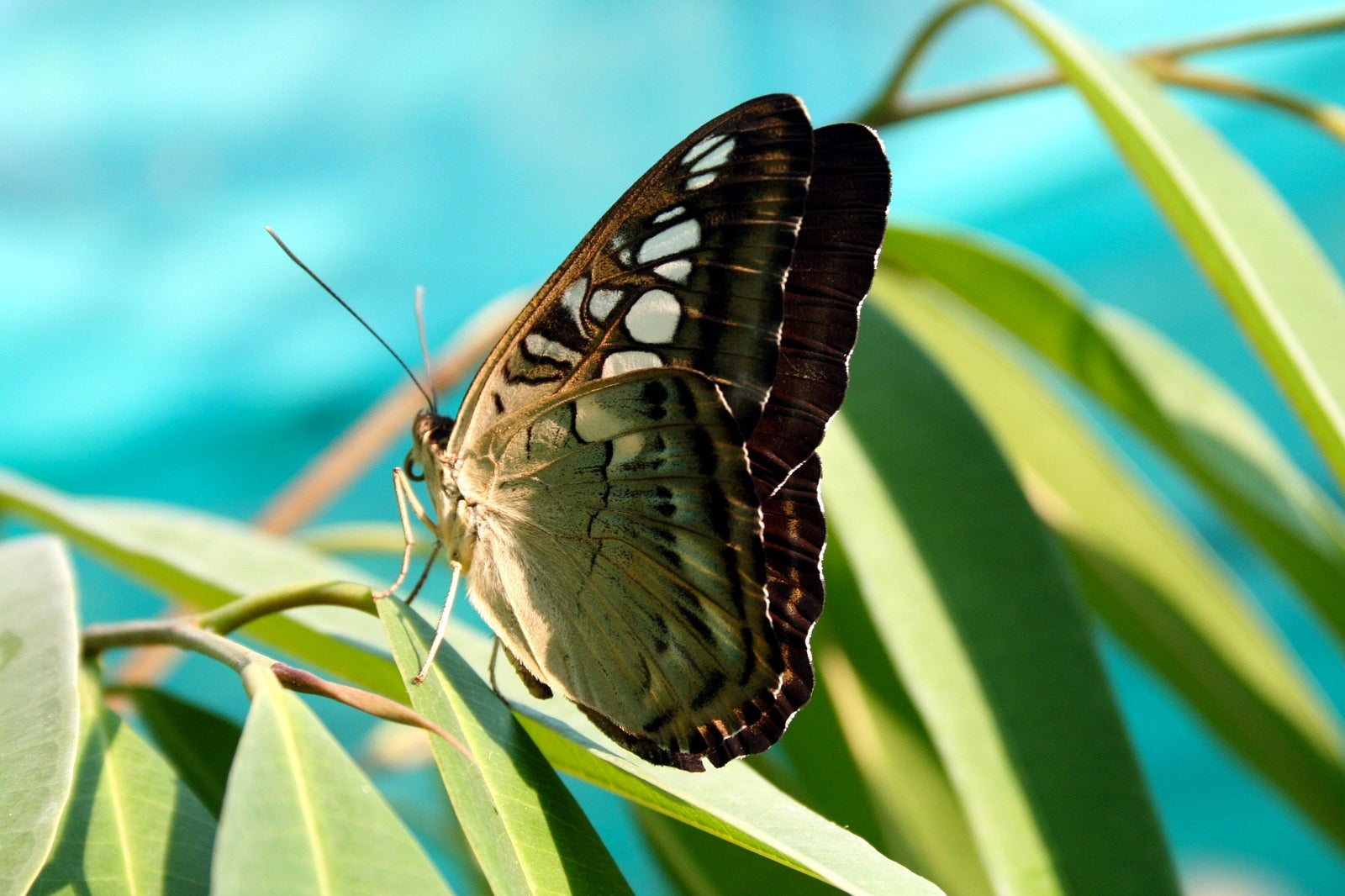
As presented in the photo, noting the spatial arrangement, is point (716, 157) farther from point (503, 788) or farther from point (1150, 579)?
point (1150, 579)

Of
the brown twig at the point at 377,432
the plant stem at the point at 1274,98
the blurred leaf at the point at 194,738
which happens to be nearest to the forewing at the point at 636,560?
the blurred leaf at the point at 194,738

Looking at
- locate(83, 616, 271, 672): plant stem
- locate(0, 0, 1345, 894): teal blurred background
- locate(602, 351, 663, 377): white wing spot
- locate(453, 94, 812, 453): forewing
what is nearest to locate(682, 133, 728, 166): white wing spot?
locate(453, 94, 812, 453): forewing

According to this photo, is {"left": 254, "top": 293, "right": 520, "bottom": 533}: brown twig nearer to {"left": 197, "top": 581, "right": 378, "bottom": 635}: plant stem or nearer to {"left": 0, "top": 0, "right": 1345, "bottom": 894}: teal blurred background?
{"left": 197, "top": 581, "right": 378, "bottom": 635}: plant stem

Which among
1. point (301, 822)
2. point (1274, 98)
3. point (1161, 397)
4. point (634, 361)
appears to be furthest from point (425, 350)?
point (1274, 98)

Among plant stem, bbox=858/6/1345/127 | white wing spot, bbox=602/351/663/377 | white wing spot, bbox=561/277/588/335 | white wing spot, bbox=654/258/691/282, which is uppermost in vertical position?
plant stem, bbox=858/6/1345/127

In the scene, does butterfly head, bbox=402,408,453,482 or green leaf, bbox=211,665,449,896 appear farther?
butterfly head, bbox=402,408,453,482

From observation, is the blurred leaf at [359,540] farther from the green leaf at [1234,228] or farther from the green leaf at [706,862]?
the green leaf at [1234,228]

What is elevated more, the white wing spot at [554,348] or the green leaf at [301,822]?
the white wing spot at [554,348]
